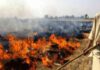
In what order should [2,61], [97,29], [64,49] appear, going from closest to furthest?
[97,29] → [2,61] → [64,49]

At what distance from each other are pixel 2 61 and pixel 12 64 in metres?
0.58

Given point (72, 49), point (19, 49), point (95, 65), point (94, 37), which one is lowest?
point (72, 49)

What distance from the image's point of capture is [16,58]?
33.4 feet

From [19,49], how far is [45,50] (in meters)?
1.85

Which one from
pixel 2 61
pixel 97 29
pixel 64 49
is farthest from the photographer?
pixel 64 49

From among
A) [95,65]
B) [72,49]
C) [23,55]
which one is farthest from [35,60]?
[95,65]

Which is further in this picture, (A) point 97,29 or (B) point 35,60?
(B) point 35,60

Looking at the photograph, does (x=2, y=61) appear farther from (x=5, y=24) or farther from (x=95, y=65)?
(x=5, y=24)

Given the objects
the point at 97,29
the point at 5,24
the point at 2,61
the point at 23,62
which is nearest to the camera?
the point at 97,29

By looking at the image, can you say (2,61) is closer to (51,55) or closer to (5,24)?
(51,55)

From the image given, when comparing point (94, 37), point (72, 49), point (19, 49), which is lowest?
point (72, 49)

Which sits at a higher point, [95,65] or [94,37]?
[94,37]

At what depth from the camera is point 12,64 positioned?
9.83 metres

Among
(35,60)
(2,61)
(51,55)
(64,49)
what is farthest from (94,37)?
(64,49)
